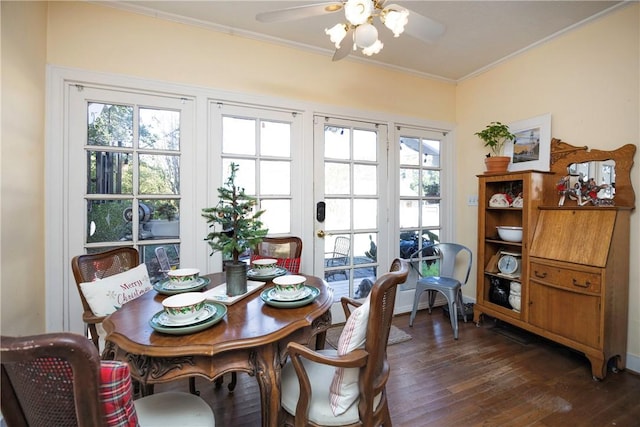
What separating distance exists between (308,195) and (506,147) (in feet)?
7.12

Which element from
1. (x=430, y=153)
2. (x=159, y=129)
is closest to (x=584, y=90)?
(x=430, y=153)

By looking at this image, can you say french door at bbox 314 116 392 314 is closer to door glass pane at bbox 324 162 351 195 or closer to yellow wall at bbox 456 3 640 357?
door glass pane at bbox 324 162 351 195

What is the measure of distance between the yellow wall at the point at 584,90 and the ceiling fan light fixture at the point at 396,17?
1.98 metres

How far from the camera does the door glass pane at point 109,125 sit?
2.18 m

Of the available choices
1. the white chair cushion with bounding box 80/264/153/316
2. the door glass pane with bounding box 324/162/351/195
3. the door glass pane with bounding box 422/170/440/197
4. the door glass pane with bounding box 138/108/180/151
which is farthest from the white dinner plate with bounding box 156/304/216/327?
Answer: the door glass pane with bounding box 422/170/440/197

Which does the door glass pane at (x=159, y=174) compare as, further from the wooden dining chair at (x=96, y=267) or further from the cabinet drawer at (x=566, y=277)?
the cabinet drawer at (x=566, y=277)

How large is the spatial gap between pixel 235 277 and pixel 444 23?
2628mm

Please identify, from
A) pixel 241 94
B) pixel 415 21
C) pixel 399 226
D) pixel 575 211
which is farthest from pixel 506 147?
pixel 241 94

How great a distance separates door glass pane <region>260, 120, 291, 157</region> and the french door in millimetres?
290

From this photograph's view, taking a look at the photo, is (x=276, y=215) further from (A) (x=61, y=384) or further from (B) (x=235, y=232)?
(A) (x=61, y=384)

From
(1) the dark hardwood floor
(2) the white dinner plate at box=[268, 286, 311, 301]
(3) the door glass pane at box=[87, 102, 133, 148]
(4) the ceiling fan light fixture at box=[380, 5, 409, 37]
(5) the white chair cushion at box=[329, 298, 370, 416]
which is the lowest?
(1) the dark hardwood floor

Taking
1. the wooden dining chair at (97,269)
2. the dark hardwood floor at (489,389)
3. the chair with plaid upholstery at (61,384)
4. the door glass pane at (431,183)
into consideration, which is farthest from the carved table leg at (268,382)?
the door glass pane at (431,183)

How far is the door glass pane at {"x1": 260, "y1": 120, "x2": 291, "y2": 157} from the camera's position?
2.70 m

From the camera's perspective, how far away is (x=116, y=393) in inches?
27.5
